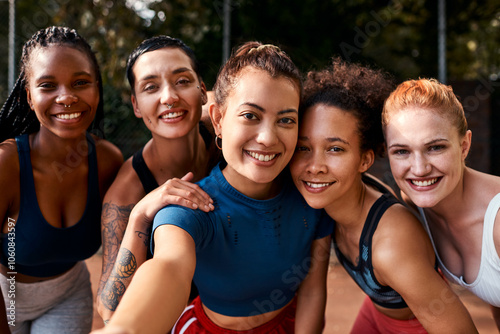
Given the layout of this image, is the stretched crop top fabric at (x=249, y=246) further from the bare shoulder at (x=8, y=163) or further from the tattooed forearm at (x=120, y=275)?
the bare shoulder at (x=8, y=163)

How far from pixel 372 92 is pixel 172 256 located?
53.9 inches

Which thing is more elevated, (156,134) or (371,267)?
(156,134)

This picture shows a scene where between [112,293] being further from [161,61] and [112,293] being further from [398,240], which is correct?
[398,240]

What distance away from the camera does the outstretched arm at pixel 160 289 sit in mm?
1399

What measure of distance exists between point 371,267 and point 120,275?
1.28m

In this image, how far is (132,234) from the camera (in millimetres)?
2348

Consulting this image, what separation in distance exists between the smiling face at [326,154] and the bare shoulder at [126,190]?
0.96 meters

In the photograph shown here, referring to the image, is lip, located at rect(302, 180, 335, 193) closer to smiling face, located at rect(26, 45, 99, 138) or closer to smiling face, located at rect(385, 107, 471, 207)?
smiling face, located at rect(385, 107, 471, 207)

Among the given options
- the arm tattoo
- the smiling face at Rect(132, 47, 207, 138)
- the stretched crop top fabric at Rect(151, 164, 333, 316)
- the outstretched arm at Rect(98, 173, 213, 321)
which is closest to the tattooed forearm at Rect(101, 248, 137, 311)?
the outstretched arm at Rect(98, 173, 213, 321)

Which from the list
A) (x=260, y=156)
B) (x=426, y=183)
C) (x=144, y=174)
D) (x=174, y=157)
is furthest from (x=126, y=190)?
(x=426, y=183)

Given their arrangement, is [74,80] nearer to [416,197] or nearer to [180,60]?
[180,60]

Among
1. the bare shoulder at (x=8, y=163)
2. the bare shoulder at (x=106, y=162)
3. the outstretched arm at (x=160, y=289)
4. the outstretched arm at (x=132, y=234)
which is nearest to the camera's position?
the outstretched arm at (x=160, y=289)

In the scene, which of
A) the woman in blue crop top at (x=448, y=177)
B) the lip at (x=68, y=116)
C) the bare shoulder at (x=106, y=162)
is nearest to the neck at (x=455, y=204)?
the woman in blue crop top at (x=448, y=177)

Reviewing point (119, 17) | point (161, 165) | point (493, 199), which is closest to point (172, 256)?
point (161, 165)
